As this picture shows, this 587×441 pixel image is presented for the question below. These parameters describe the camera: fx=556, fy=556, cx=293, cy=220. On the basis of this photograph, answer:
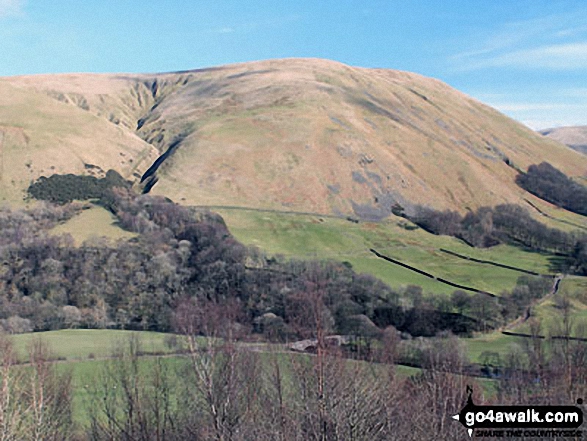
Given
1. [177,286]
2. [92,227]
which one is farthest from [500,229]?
[92,227]

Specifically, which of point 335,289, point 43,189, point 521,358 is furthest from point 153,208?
point 521,358

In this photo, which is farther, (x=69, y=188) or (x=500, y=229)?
(x=500, y=229)

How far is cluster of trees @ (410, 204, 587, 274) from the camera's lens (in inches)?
5989

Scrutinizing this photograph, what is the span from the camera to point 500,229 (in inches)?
6565

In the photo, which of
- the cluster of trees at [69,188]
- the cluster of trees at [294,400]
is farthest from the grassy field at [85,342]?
the cluster of trees at [69,188]

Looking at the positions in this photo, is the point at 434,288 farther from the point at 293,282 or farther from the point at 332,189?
the point at 332,189

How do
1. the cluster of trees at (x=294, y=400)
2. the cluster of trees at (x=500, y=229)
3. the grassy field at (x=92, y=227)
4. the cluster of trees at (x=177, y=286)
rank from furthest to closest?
the cluster of trees at (x=500, y=229)
the grassy field at (x=92, y=227)
the cluster of trees at (x=177, y=286)
the cluster of trees at (x=294, y=400)

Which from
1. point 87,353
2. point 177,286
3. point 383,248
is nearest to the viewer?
point 87,353

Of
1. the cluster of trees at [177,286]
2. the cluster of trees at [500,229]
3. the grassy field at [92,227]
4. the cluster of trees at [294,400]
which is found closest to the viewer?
the cluster of trees at [294,400]

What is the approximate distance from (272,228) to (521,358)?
3447 inches

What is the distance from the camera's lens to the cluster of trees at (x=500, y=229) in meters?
152

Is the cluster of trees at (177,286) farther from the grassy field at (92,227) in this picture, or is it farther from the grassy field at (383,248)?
the grassy field at (383,248)

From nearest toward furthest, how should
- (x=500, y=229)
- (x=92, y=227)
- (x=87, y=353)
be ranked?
(x=87, y=353) → (x=92, y=227) → (x=500, y=229)

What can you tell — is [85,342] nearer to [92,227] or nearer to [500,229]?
[92,227]
